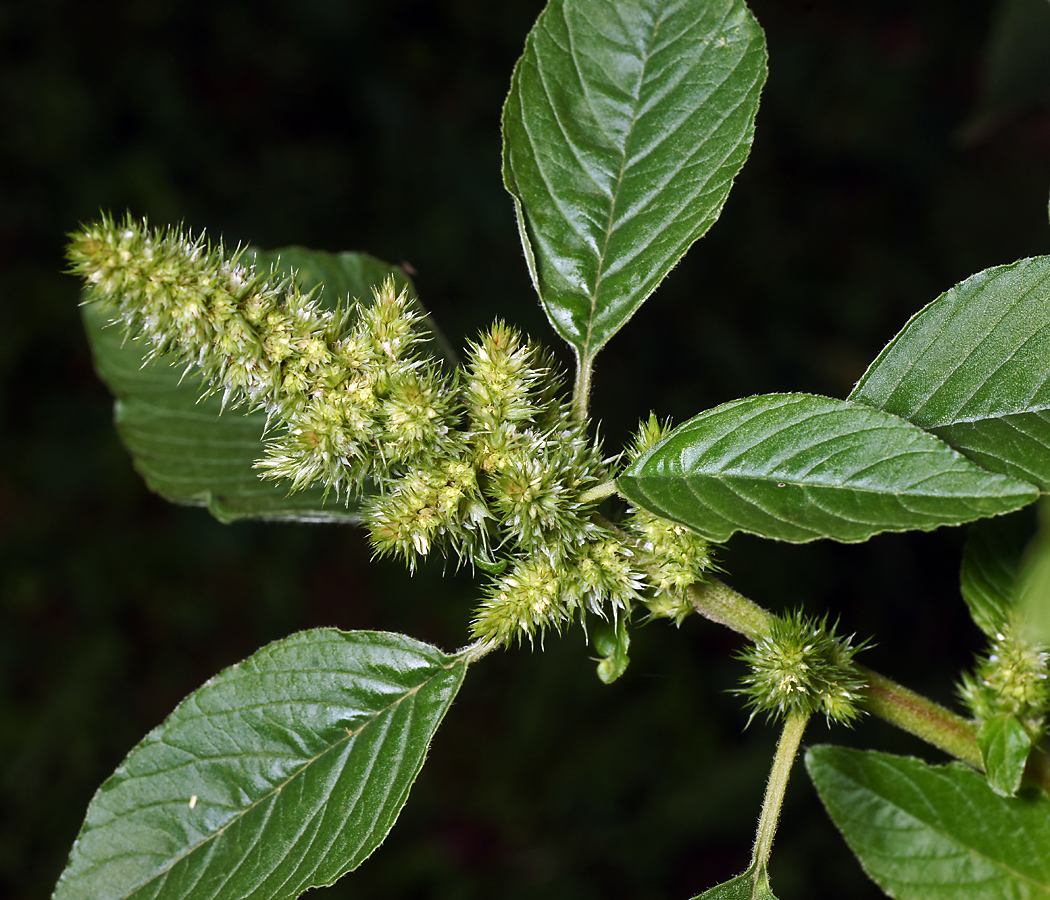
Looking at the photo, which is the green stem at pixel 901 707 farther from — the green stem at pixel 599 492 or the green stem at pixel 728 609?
the green stem at pixel 599 492

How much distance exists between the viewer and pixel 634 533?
4.54 ft

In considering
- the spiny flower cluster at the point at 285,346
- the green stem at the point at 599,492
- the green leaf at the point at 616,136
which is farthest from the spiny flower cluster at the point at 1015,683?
the spiny flower cluster at the point at 285,346

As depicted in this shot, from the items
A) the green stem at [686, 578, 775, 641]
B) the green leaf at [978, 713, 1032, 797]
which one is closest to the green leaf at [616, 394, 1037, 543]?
the green stem at [686, 578, 775, 641]

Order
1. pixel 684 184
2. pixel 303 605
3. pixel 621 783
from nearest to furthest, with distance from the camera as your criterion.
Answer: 1. pixel 684 184
2. pixel 621 783
3. pixel 303 605

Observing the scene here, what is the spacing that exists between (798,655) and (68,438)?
5505 mm

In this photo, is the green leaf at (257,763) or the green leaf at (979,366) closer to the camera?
the green leaf at (979,366)

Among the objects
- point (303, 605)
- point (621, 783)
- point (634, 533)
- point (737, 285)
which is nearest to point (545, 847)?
point (621, 783)

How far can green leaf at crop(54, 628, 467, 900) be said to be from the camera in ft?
4.53

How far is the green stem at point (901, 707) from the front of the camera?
1371mm

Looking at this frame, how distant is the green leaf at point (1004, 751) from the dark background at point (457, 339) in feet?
11.7

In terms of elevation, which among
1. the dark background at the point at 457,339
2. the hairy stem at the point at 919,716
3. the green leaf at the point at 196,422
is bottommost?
the dark background at the point at 457,339

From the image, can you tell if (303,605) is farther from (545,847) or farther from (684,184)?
(684,184)

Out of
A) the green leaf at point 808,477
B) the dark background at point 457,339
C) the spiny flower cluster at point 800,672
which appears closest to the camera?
the green leaf at point 808,477

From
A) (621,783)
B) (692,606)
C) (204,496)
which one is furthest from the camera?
(621,783)
